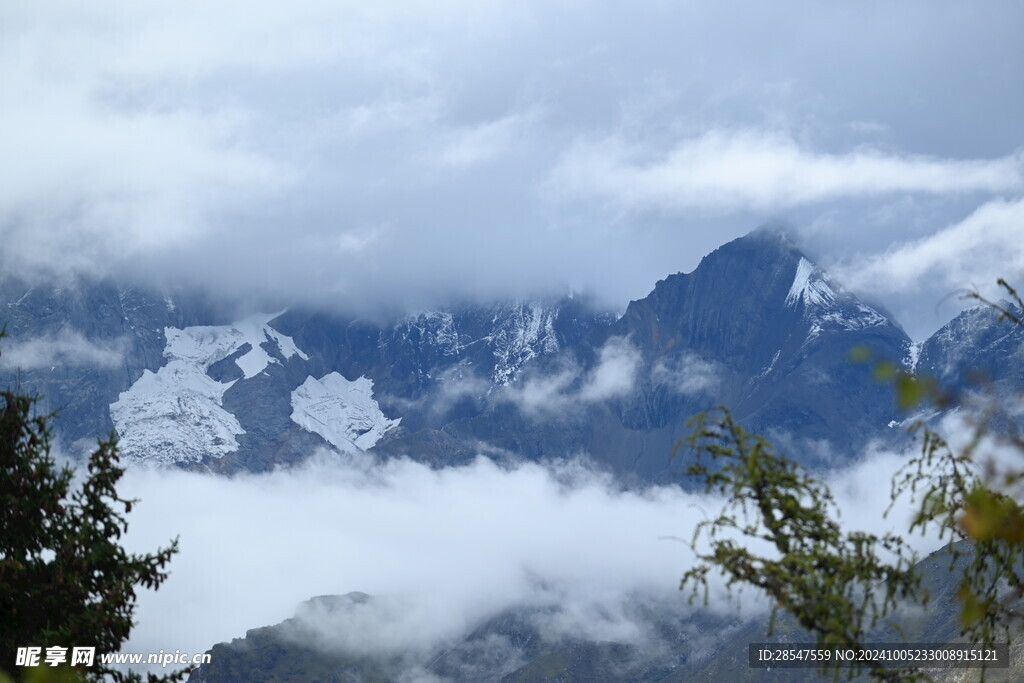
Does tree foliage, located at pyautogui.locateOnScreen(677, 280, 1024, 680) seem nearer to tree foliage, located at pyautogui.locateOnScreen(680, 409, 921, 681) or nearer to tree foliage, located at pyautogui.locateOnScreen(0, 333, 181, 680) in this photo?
tree foliage, located at pyautogui.locateOnScreen(680, 409, 921, 681)

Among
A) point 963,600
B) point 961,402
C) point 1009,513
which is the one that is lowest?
point 963,600

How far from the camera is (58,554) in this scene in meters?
37.6

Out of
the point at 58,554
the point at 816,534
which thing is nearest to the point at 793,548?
the point at 816,534

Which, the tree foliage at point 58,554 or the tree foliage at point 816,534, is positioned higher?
the tree foliage at point 58,554

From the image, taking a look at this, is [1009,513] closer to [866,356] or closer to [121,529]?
[866,356]

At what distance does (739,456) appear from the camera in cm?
1644

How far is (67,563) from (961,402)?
30.4 m

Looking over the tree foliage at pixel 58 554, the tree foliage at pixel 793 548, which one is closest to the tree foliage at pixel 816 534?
the tree foliage at pixel 793 548

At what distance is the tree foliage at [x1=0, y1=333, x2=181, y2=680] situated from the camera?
3588 centimetres

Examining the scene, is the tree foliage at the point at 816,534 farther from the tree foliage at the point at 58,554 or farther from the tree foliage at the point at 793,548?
the tree foliage at the point at 58,554

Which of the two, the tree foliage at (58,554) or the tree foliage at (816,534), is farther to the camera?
the tree foliage at (58,554)

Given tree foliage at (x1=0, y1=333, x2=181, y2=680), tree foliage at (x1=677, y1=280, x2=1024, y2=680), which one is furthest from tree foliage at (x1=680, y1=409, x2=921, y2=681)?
tree foliage at (x1=0, y1=333, x2=181, y2=680)

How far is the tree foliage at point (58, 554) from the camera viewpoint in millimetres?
35875

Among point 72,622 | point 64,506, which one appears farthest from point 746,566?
point 64,506
